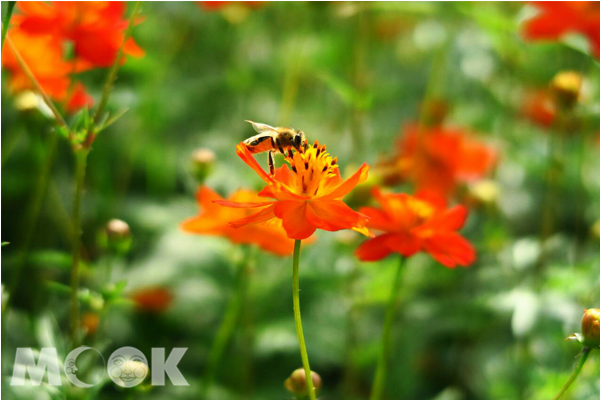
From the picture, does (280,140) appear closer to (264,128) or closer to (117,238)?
(264,128)

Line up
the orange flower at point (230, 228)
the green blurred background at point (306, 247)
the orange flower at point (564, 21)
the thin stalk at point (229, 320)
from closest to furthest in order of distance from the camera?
1. the orange flower at point (230, 228)
2. the thin stalk at point (229, 320)
3. the green blurred background at point (306, 247)
4. the orange flower at point (564, 21)

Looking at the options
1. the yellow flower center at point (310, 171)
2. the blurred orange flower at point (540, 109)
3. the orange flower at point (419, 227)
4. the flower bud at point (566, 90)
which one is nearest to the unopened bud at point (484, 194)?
the flower bud at point (566, 90)

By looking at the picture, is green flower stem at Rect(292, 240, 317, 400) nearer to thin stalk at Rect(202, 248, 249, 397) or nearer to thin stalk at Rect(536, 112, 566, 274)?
thin stalk at Rect(202, 248, 249, 397)

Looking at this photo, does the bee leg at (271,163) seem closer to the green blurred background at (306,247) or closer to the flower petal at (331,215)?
the flower petal at (331,215)

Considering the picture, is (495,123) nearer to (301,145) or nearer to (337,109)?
(337,109)

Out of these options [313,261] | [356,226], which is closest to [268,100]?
[313,261]
